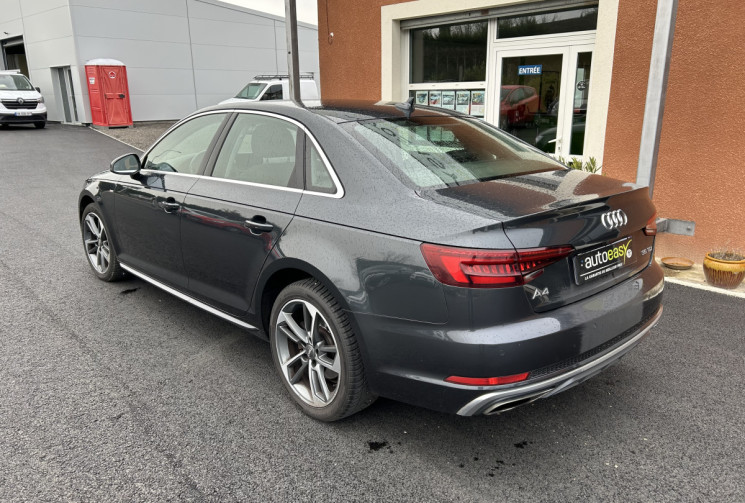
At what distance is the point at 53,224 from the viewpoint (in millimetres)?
7387

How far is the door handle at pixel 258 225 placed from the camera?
9.84 ft

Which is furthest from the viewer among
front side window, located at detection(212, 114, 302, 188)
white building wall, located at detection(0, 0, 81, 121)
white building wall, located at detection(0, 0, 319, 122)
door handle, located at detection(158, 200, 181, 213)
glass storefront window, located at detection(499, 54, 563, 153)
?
white building wall, located at detection(0, 0, 319, 122)

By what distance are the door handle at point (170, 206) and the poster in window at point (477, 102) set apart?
534 centimetres

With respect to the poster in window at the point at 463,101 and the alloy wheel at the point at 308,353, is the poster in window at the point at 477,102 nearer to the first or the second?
the poster in window at the point at 463,101

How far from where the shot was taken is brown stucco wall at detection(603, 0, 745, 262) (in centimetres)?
535

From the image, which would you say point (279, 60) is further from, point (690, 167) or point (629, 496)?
point (629, 496)

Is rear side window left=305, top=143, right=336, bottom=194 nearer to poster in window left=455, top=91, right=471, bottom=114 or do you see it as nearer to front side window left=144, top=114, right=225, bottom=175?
front side window left=144, top=114, right=225, bottom=175

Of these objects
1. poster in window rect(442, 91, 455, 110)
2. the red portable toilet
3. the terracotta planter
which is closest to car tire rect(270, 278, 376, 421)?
the terracotta planter

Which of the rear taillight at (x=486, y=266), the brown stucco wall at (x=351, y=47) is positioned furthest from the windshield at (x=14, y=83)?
the rear taillight at (x=486, y=266)

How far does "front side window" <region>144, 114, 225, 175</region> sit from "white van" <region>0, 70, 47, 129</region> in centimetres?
1817

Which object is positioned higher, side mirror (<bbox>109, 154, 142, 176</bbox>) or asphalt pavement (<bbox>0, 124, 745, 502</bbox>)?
side mirror (<bbox>109, 154, 142, 176</bbox>)

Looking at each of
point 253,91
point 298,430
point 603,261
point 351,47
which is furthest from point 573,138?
point 253,91

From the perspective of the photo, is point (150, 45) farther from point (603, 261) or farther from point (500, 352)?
point (500, 352)

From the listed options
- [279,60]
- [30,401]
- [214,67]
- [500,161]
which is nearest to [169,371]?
[30,401]
